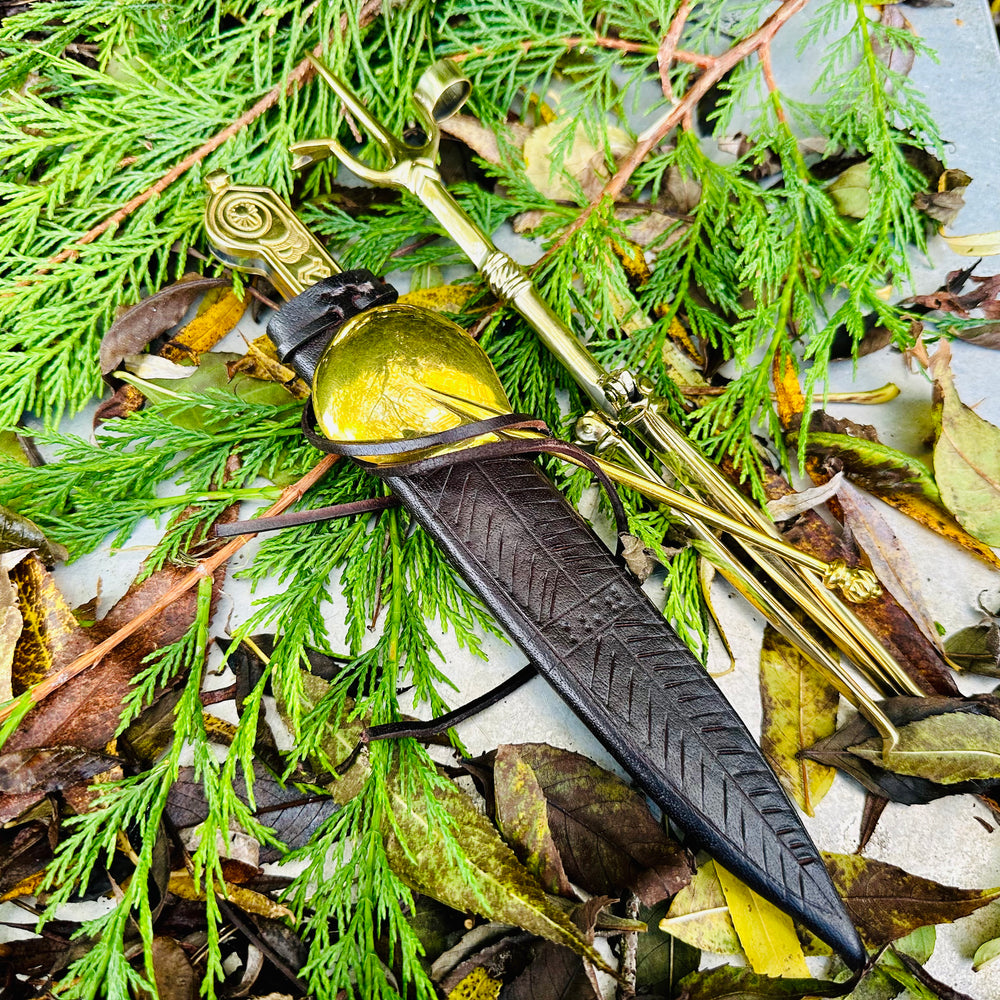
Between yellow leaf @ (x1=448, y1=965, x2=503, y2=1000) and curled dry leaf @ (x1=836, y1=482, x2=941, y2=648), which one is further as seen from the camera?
curled dry leaf @ (x1=836, y1=482, x2=941, y2=648)

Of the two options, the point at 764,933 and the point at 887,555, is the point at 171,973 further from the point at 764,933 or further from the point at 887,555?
the point at 887,555

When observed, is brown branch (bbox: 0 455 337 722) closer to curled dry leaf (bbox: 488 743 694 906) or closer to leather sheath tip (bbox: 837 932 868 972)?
curled dry leaf (bbox: 488 743 694 906)

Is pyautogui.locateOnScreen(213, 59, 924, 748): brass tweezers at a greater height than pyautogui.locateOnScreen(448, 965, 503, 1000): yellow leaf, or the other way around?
pyautogui.locateOnScreen(213, 59, 924, 748): brass tweezers

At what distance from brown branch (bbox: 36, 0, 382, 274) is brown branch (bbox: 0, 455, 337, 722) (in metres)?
0.51

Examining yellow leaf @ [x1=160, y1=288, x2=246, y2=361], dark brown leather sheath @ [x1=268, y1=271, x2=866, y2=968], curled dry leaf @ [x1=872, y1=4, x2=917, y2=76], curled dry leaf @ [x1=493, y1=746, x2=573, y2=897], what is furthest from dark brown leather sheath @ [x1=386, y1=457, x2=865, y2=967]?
curled dry leaf @ [x1=872, y1=4, x2=917, y2=76]

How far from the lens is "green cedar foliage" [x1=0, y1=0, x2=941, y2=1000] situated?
3.18ft

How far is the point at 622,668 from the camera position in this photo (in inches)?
34.8

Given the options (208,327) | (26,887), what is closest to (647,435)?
(208,327)

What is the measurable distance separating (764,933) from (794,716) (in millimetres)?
256

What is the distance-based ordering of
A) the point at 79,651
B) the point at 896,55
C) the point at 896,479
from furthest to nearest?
the point at 896,55 < the point at 896,479 < the point at 79,651

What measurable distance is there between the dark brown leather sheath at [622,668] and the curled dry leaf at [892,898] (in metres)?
0.06

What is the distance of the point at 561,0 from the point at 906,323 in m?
0.73

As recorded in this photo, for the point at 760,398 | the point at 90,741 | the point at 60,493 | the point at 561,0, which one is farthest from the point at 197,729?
the point at 561,0

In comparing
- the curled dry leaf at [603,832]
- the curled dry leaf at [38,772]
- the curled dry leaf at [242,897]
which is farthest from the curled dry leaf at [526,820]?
the curled dry leaf at [38,772]
